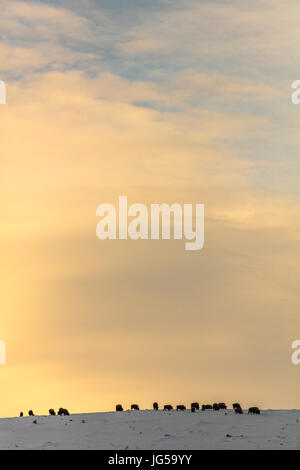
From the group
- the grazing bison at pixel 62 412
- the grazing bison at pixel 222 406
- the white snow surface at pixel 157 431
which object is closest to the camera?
the white snow surface at pixel 157 431

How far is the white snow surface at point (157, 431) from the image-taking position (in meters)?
39.9

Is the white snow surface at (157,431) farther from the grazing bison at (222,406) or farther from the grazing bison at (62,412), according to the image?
the grazing bison at (62,412)

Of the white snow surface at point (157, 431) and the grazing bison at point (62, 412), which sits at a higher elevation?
the grazing bison at point (62, 412)

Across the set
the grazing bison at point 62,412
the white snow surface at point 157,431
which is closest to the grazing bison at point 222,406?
the white snow surface at point 157,431

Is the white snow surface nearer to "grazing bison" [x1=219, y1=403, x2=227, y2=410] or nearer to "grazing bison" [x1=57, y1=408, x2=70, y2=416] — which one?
"grazing bison" [x1=219, y1=403, x2=227, y2=410]

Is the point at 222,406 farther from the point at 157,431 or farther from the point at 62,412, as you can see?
the point at 157,431

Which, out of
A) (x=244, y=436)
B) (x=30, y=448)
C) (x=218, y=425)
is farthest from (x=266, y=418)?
(x=30, y=448)

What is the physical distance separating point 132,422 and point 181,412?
650 cm

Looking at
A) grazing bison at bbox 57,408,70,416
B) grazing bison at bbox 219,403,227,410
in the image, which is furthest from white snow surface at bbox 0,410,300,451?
grazing bison at bbox 57,408,70,416

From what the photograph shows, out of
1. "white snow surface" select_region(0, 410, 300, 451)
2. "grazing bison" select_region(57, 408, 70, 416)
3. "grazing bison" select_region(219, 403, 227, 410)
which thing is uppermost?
"grazing bison" select_region(219, 403, 227, 410)

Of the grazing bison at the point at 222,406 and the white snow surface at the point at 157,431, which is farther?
the grazing bison at the point at 222,406

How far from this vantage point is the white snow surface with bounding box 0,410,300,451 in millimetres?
39906

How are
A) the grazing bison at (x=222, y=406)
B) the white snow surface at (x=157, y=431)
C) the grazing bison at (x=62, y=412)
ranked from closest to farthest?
the white snow surface at (x=157, y=431), the grazing bison at (x=222, y=406), the grazing bison at (x=62, y=412)
